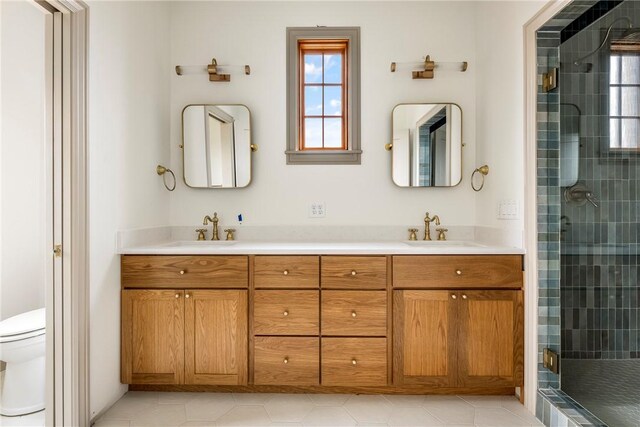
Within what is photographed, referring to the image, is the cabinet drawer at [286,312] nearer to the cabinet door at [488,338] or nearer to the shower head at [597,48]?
the cabinet door at [488,338]

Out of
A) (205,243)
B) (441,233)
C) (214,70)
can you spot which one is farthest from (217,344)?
(214,70)

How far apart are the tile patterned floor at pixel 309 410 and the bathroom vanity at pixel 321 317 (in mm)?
100

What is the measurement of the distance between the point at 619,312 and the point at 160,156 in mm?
3085

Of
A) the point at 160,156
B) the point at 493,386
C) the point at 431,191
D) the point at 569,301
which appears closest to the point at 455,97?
the point at 431,191

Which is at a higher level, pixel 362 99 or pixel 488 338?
pixel 362 99

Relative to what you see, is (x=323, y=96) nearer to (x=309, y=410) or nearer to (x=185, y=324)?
(x=185, y=324)

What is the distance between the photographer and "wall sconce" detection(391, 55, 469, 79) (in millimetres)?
2506

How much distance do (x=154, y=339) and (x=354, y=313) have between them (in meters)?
1.13

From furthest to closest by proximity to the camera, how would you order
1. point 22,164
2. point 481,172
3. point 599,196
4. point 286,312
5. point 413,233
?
point 413,233 < point 481,172 < point 599,196 < point 286,312 < point 22,164

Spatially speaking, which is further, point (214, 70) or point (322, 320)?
point (214, 70)

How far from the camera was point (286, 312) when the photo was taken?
205cm

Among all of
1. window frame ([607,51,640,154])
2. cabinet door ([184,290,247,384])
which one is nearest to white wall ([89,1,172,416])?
cabinet door ([184,290,247,384])

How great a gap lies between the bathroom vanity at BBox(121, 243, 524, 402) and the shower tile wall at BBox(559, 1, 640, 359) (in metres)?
0.49

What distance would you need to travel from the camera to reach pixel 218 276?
2068mm
